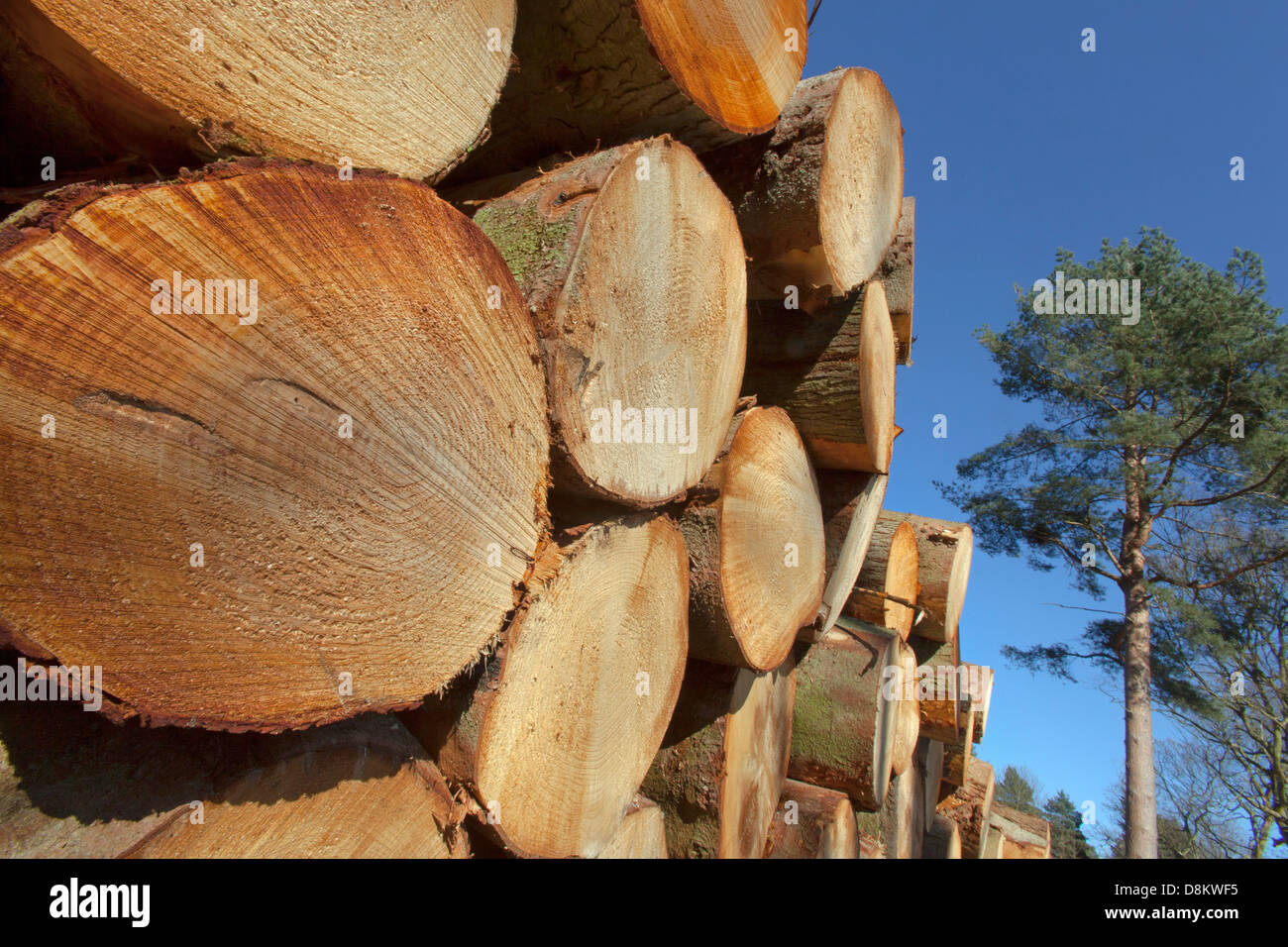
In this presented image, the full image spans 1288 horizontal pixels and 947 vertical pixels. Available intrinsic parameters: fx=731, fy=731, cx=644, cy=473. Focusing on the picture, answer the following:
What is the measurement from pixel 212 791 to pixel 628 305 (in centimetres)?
90

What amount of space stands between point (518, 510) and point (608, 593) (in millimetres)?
323

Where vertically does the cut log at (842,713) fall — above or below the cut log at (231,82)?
below

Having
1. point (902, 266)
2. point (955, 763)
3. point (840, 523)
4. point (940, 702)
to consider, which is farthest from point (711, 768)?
point (955, 763)

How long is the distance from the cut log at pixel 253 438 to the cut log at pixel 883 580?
2.46 meters

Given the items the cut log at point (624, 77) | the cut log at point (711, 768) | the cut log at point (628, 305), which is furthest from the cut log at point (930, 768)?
the cut log at point (624, 77)

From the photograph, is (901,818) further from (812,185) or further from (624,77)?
(624,77)

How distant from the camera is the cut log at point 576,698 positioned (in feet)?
3.62

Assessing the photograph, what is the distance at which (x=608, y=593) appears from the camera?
4.39ft

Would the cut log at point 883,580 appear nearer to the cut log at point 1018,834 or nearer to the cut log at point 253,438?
the cut log at point 253,438

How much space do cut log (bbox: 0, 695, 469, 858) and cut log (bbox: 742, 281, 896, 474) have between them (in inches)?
62.1
